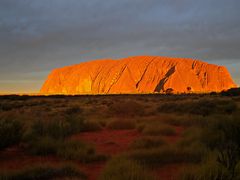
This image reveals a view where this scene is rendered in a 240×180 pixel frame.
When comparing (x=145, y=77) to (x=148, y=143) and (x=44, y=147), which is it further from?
(x=44, y=147)

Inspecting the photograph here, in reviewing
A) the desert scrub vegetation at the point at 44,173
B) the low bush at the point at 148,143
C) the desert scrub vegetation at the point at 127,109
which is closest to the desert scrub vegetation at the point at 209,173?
the desert scrub vegetation at the point at 44,173

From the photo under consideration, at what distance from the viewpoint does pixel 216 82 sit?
116 meters

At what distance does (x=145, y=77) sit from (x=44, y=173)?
350 ft

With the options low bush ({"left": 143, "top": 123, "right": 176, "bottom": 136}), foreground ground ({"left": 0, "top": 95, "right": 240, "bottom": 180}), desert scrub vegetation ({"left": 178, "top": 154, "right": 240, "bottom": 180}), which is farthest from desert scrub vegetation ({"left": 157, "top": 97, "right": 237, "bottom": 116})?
desert scrub vegetation ({"left": 178, "top": 154, "right": 240, "bottom": 180})

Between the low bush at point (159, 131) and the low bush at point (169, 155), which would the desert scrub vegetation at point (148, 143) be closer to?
the low bush at point (169, 155)

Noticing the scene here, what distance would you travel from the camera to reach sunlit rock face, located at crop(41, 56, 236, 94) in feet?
355

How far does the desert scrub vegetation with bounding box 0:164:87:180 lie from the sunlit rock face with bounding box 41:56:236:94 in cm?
9962

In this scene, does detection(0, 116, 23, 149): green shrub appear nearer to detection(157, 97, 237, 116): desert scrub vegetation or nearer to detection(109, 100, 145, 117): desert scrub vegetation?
detection(157, 97, 237, 116): desert scrub vegetation

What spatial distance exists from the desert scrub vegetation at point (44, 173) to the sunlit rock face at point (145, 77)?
327 ft

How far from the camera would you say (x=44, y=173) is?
5.21 meters

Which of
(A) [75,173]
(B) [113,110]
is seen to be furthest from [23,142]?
(B) [113,110]

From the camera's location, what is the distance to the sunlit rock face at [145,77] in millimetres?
108250

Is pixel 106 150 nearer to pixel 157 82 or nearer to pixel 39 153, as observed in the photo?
pixel 39 153

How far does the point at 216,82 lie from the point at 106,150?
11596 centimetres
